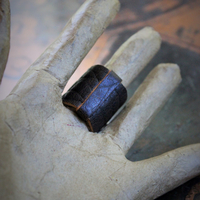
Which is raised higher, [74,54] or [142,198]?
[74,54]

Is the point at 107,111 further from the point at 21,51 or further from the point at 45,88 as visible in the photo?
the point at 21,51

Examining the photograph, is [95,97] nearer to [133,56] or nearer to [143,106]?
[143,106]

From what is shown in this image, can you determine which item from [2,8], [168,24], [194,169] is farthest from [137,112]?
[168,24]

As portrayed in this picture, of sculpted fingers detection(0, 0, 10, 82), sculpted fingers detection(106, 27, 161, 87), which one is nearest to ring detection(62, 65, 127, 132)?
sculpted fingers detection(106, 27, 161, 87)

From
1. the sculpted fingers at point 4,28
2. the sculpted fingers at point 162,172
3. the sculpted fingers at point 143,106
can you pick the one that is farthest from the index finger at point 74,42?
the sculpted fingers at point 162,172

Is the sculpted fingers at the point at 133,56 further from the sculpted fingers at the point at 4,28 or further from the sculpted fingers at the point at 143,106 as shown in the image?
the sculpted fingers at the point at 4,28
